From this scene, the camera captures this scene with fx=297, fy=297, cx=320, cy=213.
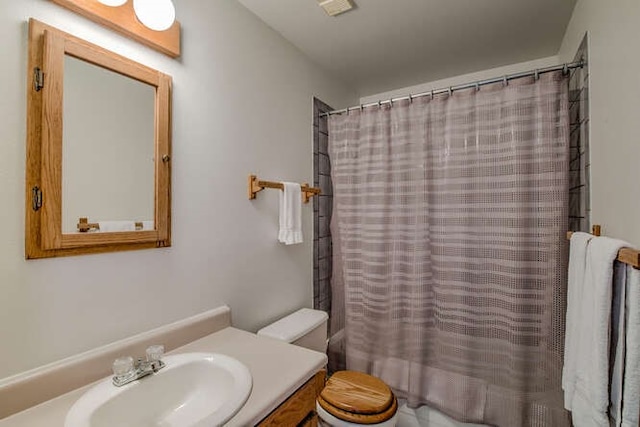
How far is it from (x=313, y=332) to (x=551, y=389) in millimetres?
1230

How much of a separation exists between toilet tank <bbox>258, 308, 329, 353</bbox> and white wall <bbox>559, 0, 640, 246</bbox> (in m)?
1.37

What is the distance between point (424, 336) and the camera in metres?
1.78

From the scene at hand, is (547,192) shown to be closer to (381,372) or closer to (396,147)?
(396,147)

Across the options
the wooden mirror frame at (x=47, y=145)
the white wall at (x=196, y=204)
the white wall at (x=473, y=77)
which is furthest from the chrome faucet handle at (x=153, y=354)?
the white wall at (x=473, y=77)

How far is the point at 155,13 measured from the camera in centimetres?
104

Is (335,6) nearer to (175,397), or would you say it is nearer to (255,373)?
(255,373)

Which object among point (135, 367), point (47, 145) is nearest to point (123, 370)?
point (135, 367)

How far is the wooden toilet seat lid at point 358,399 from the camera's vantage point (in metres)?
1.40

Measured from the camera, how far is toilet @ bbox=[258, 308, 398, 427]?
141 centimetres

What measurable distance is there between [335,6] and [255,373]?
5.48 ft

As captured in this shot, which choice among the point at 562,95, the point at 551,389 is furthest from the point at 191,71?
the point at 551,389

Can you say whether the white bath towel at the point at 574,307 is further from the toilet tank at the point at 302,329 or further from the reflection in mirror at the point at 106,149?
the reflection in mirror at the point at 106,149

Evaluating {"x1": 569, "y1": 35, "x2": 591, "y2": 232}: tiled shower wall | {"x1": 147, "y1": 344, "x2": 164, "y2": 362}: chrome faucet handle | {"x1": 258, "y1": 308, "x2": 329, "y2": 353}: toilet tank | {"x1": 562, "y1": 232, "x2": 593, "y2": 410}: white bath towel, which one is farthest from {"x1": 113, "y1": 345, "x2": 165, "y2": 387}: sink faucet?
{"x1": 569, "y1": 35, "x2": 591, "y2": 232}: tiled shower wall

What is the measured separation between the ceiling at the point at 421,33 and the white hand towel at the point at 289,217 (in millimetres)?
A: 924
